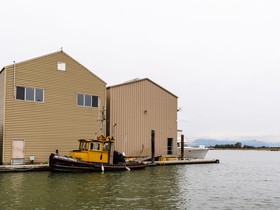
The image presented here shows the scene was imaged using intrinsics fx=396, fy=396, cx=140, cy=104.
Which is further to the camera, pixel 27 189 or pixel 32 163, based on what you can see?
pixel 32 163

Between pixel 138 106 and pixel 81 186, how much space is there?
1962 cm

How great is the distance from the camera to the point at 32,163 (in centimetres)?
Result: 3356

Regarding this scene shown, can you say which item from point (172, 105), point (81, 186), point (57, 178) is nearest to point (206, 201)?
point (81, 186)

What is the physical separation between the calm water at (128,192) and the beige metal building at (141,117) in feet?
36.1

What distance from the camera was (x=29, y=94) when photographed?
34.2m

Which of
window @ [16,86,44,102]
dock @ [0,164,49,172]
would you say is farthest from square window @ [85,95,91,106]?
dock @ [0,164,49,172]

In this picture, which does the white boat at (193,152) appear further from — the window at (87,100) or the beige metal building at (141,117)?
the window at (87,100)

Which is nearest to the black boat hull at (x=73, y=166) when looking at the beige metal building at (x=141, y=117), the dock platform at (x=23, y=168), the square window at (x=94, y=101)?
the dock platform at (x=23, y=168)

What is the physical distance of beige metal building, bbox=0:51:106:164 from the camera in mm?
32938

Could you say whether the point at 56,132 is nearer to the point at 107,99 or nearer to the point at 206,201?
the point at 107,99

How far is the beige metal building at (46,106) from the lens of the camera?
32938 mm

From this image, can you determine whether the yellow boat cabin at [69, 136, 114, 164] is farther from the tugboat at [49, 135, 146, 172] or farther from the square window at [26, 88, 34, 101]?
the square window at [26, 88, 34, 101]

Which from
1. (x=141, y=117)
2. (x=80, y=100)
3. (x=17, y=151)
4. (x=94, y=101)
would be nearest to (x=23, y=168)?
(x=17, y=151)

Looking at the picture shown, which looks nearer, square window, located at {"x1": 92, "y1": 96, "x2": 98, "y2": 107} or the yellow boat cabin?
the yellow boat cabin
